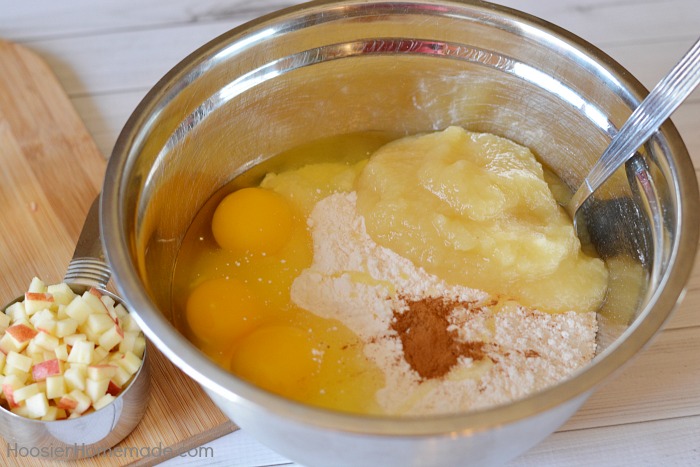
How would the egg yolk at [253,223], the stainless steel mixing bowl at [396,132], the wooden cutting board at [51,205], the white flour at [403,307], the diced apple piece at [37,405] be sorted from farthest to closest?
1. the egg yolk at [253,223]
2. the wooden cutting board at [51,205]
3. the white flour at [403,307]
4. the diced apple piece at [37,405]
5. the stainless steel mixing bowl at [396,132]

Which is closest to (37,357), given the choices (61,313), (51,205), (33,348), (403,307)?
(33,348)

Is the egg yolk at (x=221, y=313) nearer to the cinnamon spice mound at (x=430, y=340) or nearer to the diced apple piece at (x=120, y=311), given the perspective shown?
the diced apple piece at (x=120, y=311)

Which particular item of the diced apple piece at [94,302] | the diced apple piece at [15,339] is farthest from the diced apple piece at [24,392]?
the diced apple piece at [94,302]

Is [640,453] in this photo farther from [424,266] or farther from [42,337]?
[42,337]

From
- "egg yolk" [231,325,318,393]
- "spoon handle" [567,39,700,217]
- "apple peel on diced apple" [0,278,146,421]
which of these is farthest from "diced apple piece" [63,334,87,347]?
"spoon handle" [567,39,700,217]

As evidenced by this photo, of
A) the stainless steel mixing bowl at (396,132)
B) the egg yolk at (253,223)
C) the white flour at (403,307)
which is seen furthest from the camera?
the egg yolk at (253,223)

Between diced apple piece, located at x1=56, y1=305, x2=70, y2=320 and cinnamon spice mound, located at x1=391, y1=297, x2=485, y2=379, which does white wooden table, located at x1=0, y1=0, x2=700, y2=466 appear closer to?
cinnamon spice mound, located at x1=391, y1=297, x2=485, y2=379

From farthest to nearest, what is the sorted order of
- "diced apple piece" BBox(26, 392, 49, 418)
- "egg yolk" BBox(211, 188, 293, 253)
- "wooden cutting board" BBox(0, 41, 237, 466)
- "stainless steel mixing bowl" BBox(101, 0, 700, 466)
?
1. "egg yolk" BBox(211, 188, 293, 253)
2. "wooden cutting board" BBox(0, 41, 237, 466)
3. "diced apple piece" BBox(26, 392, 49, 418)
4. "stainless steel mixing bowl" BBox(101, 0, 700, 466)
